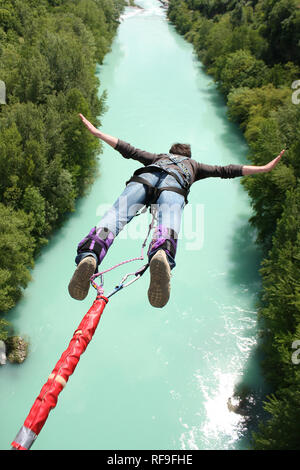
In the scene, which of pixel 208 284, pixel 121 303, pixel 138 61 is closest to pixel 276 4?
pixel 138 61

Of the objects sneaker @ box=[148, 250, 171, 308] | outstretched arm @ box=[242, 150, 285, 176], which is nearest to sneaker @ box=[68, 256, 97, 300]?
sneaker @ box=[148, 250, 171, 308]

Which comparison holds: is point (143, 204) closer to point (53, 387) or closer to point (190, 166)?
point (190, 166)

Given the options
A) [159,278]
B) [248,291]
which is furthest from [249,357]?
[159,278]
